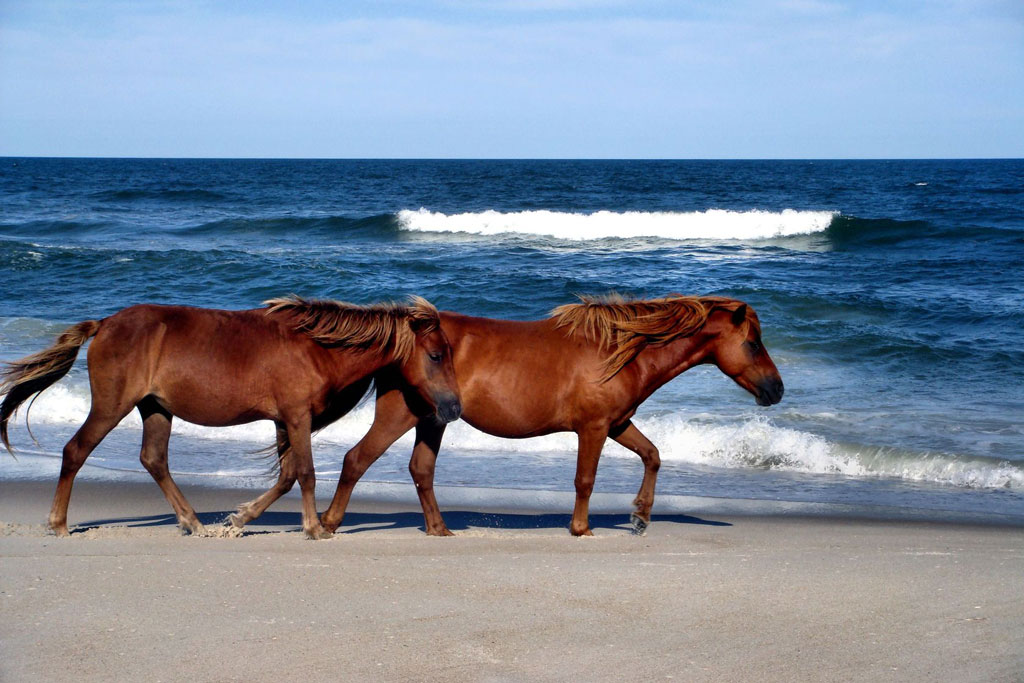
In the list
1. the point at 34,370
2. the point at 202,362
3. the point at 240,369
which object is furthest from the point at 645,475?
the point at 34,370

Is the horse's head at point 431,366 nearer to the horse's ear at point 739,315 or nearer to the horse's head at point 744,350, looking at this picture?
the horse's head at point 744,350

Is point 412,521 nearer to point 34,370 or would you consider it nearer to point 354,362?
point 354,362

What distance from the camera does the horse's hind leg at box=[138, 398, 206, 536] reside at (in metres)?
5.64

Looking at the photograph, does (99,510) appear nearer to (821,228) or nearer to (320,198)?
(821,228)

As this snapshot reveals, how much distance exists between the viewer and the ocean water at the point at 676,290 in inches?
319

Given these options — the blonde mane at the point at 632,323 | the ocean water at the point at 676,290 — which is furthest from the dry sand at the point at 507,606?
the ocean water at the point at 676,290

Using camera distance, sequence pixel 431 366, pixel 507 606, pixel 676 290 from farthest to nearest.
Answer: pixel 676 290
pixel 431 366
pixel 507 606

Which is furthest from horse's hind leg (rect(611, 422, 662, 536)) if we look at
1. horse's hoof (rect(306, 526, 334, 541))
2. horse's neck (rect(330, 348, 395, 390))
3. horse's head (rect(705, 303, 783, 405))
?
horse's hoof (rect(306, 526, 334, 541))

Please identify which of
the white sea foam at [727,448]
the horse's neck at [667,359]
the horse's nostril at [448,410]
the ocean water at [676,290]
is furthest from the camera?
the ocean water at [676,290]

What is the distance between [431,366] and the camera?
5531 millimetres

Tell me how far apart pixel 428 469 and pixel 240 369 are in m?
1.27

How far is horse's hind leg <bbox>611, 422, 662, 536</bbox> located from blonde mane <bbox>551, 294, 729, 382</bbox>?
47 centimetres

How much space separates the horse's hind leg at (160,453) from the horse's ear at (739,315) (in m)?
3.35

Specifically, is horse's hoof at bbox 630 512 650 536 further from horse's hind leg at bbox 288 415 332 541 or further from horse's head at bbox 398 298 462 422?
horse's hind leg at bbox 288 415 332 541
